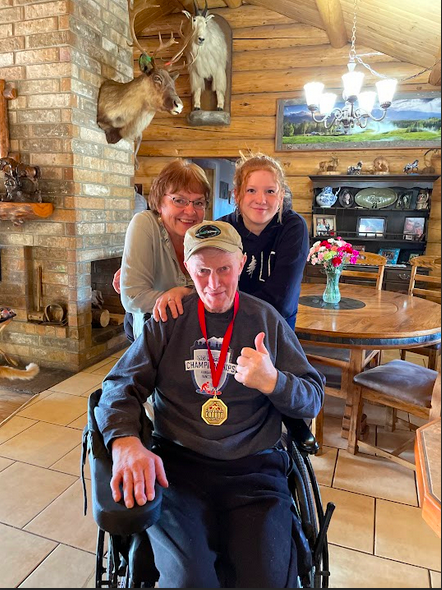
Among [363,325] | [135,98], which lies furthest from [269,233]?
[135,98]

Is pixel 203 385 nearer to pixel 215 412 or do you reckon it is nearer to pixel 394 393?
pixel 215 412

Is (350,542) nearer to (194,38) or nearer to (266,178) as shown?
(266,178)

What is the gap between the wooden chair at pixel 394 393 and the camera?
2111 mm

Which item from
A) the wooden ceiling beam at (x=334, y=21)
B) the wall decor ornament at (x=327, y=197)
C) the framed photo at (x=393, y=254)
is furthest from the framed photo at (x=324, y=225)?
the wooden ceiling beam at (x=334, y=21)

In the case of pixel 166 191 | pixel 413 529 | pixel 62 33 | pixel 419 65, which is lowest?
pixel 413 529

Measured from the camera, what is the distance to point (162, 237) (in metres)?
1.54

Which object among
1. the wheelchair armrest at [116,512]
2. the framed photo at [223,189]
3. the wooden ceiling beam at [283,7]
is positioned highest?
the wooden ceiling beam at [283,7]


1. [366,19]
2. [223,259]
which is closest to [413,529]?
[223,259]

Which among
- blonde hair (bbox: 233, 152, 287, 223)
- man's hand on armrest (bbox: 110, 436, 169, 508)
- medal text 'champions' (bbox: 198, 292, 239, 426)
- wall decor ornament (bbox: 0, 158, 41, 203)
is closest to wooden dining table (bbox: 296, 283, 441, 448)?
blonde hair (bbox: 233, 152, 287, 223)

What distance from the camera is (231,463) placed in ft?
3.91

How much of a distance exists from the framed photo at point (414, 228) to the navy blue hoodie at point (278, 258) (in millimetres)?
3533

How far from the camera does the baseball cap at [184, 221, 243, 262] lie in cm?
117

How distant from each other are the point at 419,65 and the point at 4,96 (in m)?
3.91

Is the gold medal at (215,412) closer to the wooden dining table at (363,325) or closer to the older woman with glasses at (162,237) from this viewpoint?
the older woman with glasses at (162,237)
